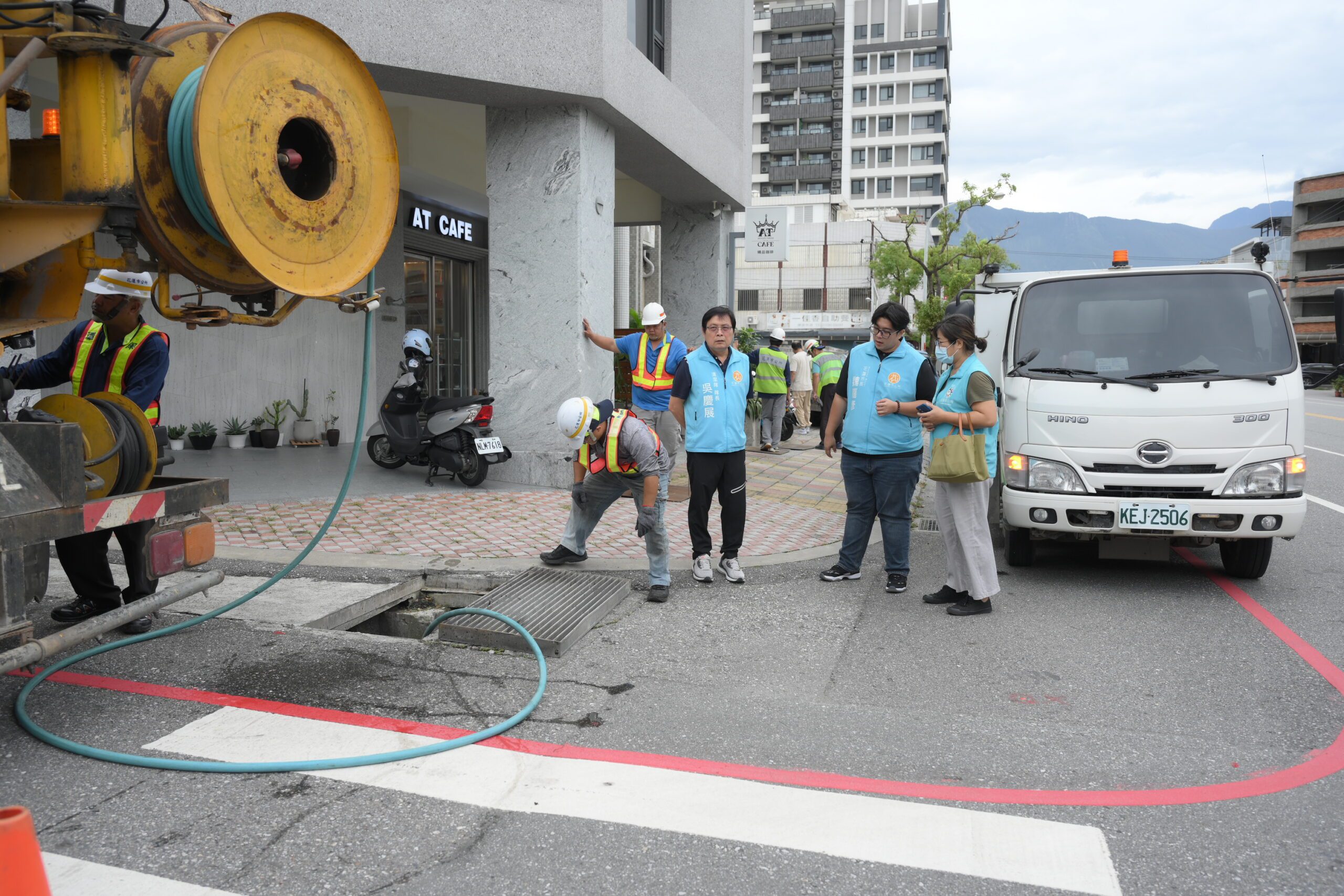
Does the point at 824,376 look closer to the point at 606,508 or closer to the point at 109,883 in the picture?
the point at 606,508

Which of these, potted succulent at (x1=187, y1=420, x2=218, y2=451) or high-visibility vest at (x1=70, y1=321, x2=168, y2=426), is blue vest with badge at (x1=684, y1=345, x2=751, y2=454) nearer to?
high-visibility vest at (x1=70, y1=321, x2=168, y2=426)

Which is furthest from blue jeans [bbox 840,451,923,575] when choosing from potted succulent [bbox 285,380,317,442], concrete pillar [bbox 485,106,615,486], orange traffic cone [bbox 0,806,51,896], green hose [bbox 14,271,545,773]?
potted succulent [bbox 285,380,317,442]

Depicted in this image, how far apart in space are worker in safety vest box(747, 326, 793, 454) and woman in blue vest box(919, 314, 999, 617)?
759cm

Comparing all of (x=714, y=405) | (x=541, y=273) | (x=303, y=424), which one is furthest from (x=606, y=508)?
(x=303, y=424)

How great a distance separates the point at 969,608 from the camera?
557cm

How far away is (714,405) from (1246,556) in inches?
150

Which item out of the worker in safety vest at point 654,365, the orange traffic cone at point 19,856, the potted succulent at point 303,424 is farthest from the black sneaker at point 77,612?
the potted succulent at point 303,424

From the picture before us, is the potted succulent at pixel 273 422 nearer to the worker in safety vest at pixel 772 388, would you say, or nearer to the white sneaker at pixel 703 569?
the worker in safety vest at pixel 772 388

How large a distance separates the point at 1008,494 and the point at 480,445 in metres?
5.00

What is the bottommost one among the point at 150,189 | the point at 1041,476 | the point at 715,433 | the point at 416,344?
the point at 1041,476

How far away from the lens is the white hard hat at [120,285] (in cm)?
452

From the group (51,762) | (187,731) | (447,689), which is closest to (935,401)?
(447,689)

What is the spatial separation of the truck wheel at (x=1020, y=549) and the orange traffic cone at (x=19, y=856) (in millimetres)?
6095

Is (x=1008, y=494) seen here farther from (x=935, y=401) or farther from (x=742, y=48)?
(x=742, y=48)
